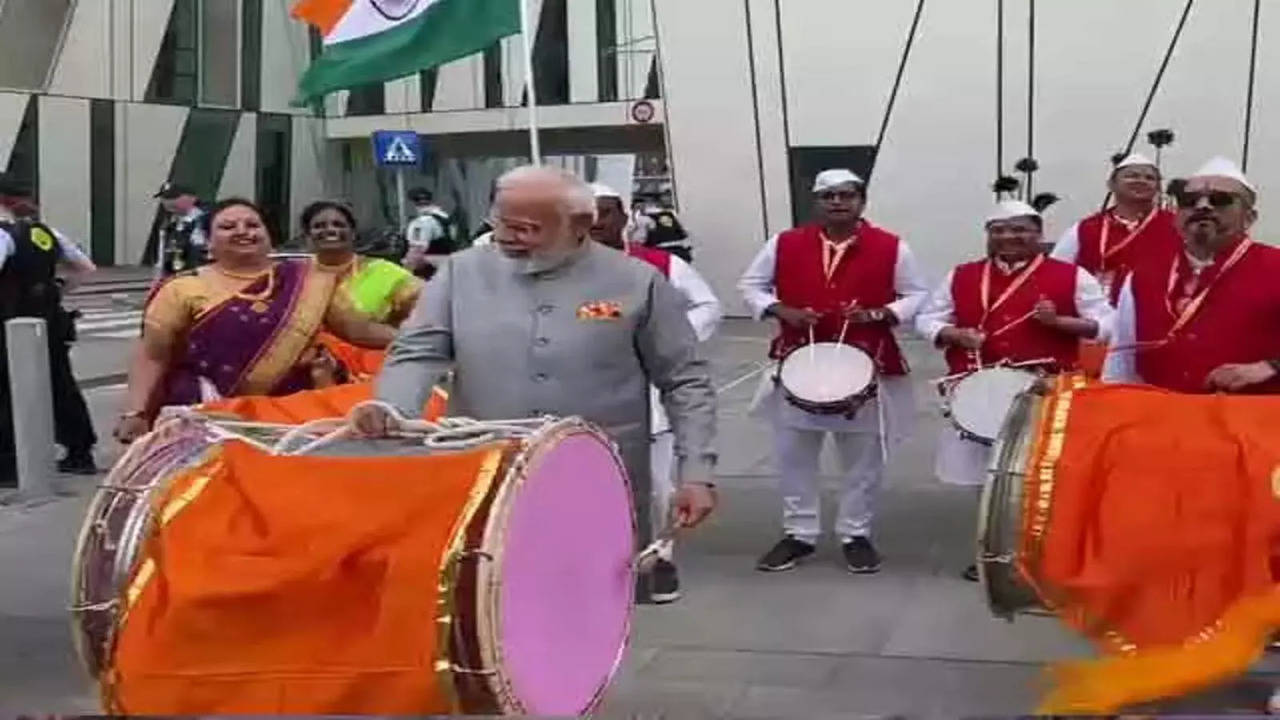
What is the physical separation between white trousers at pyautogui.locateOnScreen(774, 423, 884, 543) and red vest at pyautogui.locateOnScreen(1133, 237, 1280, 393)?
229 cm

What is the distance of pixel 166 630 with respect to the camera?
3570 millimetres

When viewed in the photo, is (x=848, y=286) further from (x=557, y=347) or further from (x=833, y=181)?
(x=557, y=347)

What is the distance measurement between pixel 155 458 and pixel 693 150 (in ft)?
51.9

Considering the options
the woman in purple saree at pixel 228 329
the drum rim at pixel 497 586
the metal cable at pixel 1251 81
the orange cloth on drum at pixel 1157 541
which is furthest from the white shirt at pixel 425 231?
the drum rim at pixel 497 586

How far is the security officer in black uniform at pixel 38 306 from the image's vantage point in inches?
416

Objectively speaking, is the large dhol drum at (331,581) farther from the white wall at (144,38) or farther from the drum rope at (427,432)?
the white wall at (144,38)

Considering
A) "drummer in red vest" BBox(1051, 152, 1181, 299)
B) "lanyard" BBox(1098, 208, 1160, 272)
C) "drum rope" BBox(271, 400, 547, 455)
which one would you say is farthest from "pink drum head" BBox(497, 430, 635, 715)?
"lanyard" BBox(1098, 208, 1160, 272)

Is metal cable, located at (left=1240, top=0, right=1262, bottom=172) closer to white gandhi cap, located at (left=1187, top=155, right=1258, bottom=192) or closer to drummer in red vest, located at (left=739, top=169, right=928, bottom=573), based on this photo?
drummer in red vest, located at (left=739, top=169, right=928, bottom=573)

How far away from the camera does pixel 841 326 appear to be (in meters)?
7.83

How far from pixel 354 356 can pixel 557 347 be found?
2597 millimetres

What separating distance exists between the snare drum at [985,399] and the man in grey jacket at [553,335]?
2539 millimetres

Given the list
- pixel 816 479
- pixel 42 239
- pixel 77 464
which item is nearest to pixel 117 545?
pixel 816 479

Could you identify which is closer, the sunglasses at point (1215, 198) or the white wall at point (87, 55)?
the sunglasses at point (1215, 198)

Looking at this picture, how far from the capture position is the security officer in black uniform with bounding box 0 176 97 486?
10.6 metres
